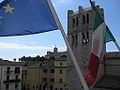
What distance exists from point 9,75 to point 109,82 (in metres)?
29.0

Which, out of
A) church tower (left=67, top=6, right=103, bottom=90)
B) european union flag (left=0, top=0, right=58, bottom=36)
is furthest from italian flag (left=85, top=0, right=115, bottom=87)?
church tower (left=67, top=6, right=103, bottom=90)

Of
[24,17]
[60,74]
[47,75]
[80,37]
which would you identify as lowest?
[24,17]

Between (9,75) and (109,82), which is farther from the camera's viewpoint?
(9,75)

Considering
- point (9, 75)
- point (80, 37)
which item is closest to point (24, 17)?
point (80, 37)

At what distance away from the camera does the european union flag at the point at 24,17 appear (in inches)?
364

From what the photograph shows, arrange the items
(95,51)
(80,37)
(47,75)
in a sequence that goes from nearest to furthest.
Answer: (95,51), (80,37), (47,75)

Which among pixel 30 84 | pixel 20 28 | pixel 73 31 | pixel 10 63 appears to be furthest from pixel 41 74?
pixel 20 28

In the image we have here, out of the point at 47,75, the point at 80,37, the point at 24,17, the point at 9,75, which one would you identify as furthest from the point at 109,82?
the point at 47,75

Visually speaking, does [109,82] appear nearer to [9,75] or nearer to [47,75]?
[9,75]

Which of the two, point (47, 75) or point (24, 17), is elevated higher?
point (47, 75)

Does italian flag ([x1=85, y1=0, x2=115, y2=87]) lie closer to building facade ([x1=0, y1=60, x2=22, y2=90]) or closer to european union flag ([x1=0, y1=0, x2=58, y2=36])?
european union flag ([x1=0, y1=0, x2=58, y2=36])

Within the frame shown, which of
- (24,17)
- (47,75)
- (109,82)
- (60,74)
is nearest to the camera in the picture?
(24,17)

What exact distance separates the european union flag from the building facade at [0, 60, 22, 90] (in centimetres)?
4610

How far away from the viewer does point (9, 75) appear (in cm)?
5625
